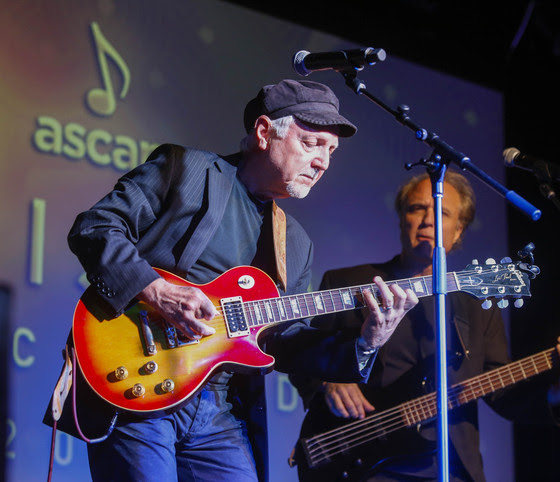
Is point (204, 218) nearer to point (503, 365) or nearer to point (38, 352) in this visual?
point (38, 352)

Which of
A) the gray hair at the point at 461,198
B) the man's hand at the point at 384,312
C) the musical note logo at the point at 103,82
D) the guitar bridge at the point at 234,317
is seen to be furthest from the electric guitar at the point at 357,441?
the musical note logo at the point at 103,82

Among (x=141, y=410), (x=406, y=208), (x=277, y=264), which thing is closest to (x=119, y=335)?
(x=141, y=410)

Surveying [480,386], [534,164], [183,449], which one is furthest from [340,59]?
[480,386]

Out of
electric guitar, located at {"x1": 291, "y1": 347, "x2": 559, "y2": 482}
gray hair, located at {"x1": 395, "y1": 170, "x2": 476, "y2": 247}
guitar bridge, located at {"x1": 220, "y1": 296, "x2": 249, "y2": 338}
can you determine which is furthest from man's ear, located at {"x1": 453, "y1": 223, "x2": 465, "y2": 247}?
guitar bridge, located at {"x1": 220, "y1": 296, "x2": 249, "y2": 338}

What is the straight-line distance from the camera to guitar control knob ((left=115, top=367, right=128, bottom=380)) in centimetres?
216

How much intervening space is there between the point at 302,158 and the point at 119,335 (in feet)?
3.26

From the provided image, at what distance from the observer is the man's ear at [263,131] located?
106 inches

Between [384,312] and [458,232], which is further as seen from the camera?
[458,232]

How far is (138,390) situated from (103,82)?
207 cm

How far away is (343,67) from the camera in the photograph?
233cm

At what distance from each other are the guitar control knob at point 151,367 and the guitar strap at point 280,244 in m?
0.64

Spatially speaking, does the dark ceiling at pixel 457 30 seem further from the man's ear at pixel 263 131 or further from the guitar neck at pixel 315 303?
the guitar neck at pixel 315 303

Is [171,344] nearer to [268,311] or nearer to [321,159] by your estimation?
[268,311]

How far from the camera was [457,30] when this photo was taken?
517 centimetres
